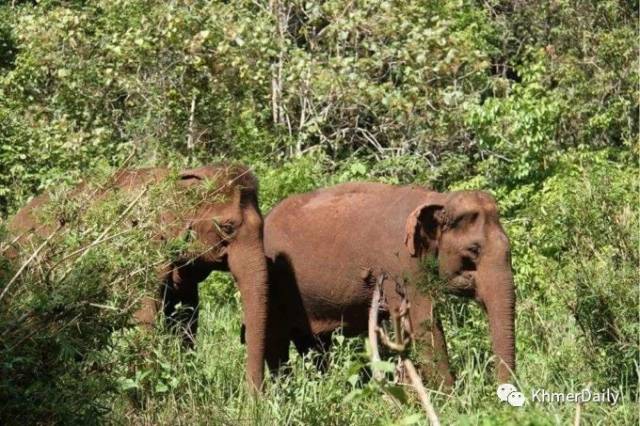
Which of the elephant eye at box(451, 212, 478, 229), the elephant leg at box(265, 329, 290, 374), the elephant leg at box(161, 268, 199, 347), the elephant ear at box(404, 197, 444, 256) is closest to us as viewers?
the elephant eye at box(451, 212, 478, 229)

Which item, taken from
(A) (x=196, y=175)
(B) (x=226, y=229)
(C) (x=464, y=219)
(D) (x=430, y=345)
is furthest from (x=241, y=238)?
(D) (x=430, y=345)

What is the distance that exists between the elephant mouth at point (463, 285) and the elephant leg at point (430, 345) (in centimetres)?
39

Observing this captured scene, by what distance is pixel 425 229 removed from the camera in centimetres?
1100

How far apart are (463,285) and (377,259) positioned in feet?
2.75

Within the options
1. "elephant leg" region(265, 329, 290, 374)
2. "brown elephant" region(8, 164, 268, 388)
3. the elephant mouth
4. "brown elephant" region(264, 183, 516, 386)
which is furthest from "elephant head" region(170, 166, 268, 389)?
the elephant mouth

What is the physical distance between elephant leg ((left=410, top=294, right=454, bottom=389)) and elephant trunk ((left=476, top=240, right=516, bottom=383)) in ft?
1.13

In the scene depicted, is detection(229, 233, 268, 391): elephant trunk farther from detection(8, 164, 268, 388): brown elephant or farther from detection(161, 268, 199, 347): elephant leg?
detection(161, 268, 199, 347): elephant leg

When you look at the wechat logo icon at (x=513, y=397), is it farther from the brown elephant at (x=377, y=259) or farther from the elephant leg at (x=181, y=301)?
the elephant leg at (x=181, y=301)

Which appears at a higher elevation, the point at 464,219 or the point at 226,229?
the point at 464,219

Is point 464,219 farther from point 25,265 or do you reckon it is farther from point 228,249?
point 25,265

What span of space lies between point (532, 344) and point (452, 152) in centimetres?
624

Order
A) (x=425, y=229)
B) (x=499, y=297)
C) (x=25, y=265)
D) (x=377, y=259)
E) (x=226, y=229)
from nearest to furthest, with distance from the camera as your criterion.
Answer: (x=25, y=265), (x=499, y=297), (x=425, y=229), (x=226, y=229), (x=377, y=259)

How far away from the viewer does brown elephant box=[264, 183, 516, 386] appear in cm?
1052

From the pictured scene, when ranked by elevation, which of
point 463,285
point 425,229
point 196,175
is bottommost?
point 463,285
